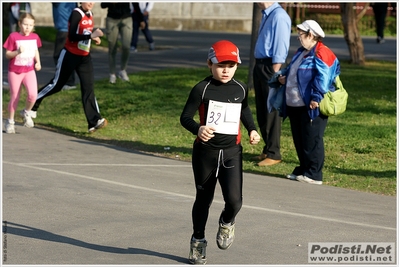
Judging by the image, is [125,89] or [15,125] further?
[125,89]

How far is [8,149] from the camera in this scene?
455 inches

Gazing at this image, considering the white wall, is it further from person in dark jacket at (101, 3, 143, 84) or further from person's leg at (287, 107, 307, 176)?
person's leg at (287, 107, 307, 176)

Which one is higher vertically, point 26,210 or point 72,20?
point 72,20

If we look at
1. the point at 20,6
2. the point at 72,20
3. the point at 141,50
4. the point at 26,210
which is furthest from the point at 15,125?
the point at 141,50

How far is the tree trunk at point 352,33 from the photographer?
20.7 metres

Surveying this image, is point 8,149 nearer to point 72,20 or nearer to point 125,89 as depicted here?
point 72,20

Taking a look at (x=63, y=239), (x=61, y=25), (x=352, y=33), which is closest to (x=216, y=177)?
(x=63, y=239)

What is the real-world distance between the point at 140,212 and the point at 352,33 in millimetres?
13570

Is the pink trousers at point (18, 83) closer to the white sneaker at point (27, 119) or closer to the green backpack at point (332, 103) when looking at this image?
the white sneaker at point (27, 119)

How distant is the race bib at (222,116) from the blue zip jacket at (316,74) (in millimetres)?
3325

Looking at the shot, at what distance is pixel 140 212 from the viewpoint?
26.8 ft

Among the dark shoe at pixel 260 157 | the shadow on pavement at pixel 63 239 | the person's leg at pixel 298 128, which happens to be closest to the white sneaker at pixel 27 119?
the dark shoe at pixel 260 157

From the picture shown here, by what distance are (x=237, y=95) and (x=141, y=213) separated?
204cm

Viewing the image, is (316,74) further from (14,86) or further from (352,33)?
(352,33)
